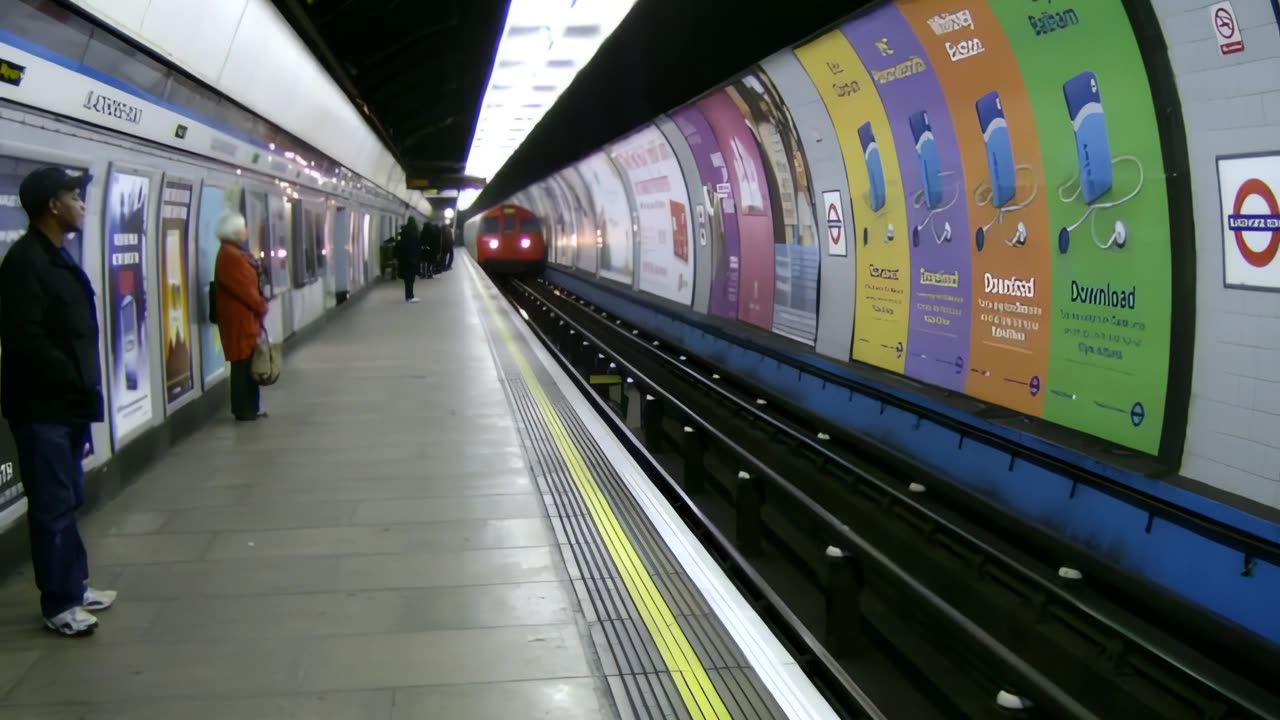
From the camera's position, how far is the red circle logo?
413 cm

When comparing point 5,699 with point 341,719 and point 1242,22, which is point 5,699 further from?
point 1242,22

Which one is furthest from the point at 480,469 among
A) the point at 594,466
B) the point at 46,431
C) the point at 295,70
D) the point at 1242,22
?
the point at 295,70

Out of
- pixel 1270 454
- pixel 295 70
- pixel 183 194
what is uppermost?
pixel 295 70

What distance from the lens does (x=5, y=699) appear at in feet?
9.67

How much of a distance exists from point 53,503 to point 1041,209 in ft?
17.8

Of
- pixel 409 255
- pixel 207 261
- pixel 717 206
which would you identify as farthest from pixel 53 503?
pixel 409 255

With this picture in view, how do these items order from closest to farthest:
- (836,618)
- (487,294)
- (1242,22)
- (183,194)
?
(1242,22) → (836,618) → (183,194) → (487,294)

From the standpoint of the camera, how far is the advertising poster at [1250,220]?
4.13 m

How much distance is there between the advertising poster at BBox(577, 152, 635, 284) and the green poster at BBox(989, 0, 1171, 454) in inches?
540

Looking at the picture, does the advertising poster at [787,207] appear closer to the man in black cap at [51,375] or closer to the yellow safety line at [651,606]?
the yellow safety line at [651,606]

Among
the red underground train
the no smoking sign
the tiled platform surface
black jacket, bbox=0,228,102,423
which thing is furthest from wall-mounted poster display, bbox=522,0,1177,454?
the red underground train

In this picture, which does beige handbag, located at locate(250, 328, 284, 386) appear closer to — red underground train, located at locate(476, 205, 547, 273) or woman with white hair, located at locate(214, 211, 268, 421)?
woman with white hair, located at locate(214, 211, 268, 421)

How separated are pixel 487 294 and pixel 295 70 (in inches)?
455

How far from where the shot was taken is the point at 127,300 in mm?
5305
